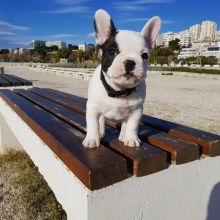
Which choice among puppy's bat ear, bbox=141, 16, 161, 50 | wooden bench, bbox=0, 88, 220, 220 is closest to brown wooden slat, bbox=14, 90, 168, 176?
wooden bench, bbox=0, 88, 220, 220

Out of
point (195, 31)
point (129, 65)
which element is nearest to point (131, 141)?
point (129, 65)

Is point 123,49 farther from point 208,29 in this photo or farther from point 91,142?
point 208,29

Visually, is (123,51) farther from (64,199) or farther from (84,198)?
(64,199)

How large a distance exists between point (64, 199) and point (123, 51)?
3.27ft

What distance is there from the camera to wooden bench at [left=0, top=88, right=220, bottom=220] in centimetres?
139

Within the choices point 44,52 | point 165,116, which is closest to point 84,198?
point 165,116

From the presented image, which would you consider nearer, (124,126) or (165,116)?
(124,126)

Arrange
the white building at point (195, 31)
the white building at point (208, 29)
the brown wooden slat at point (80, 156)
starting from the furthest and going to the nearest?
the white building at point (195, 31)
the white building at point (208, 29)
the brown wooden slat at point (80, 156)

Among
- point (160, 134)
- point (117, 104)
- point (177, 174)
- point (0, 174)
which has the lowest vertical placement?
point (0, 174)

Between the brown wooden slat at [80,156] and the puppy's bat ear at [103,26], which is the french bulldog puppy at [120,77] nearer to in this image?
the puppy's bat ear at [103,26]

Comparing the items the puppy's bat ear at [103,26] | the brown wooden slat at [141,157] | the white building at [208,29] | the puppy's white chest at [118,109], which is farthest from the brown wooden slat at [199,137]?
the white building at [208,29]

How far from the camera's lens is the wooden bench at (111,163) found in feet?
4.57

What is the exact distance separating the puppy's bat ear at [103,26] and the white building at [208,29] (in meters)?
150

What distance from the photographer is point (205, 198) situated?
6.33 feet
